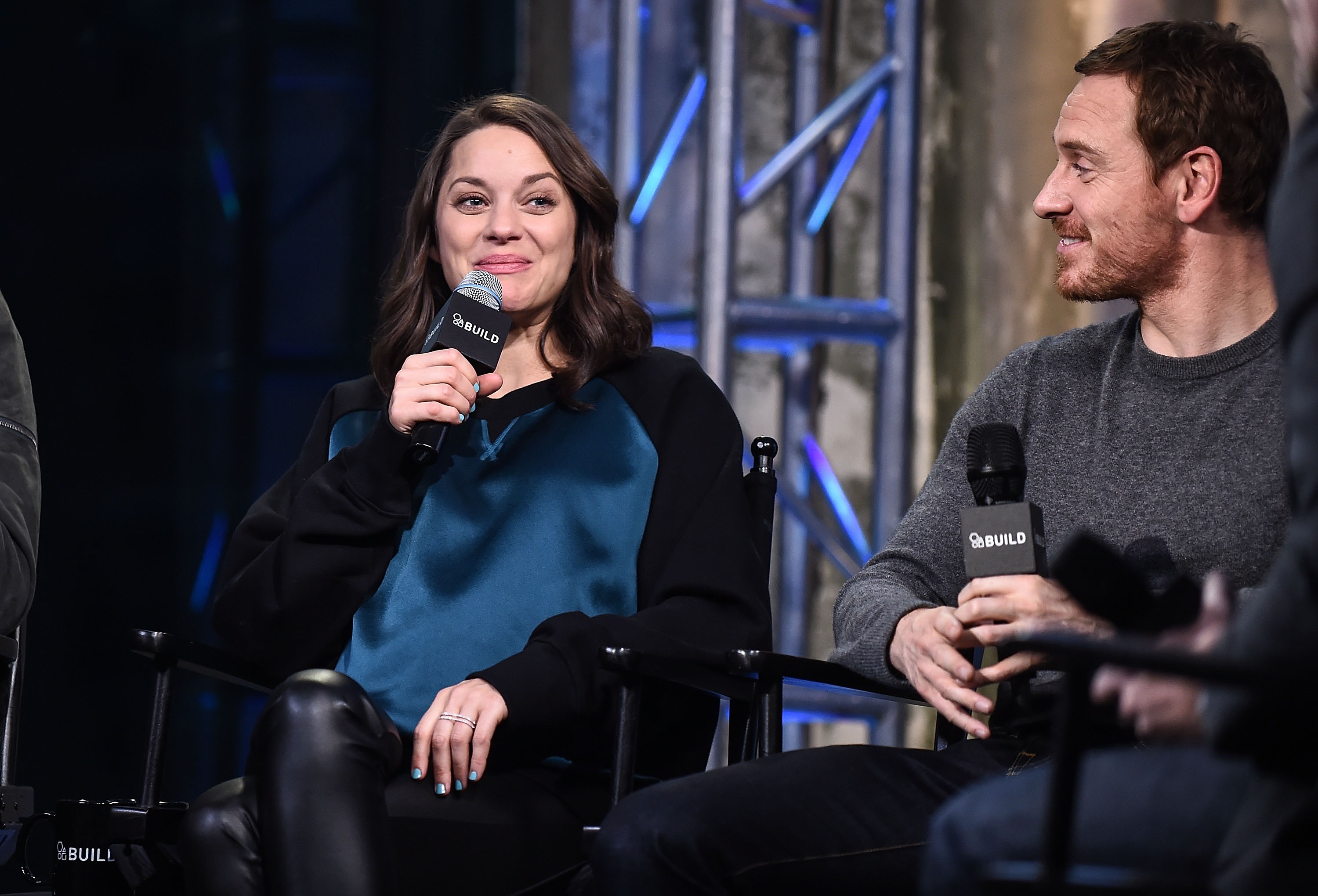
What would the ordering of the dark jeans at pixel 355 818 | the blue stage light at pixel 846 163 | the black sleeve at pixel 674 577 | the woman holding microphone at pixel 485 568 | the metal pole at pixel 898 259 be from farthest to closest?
the blue stage light at pixel 846 163 < the metal pole at pixel 898 259 < the black sleeve at pixel 674 577 < the woman holding microphone at pixel 485 568 < the dark jeans at pixel 355 818

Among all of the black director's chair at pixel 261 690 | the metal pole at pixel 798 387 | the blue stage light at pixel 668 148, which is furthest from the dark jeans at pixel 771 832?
the blue stage light at pixel 668 148

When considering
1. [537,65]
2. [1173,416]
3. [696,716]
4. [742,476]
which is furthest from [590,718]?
[537,65]

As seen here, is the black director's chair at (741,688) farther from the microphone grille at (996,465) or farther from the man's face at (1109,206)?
the man's face at (1109,206)

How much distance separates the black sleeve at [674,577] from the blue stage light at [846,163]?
170 centimetres

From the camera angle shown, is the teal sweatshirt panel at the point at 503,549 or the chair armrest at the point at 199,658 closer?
the chair armrest at the point at 199,658

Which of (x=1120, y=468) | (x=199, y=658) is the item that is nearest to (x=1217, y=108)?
(x=1120, y=468)

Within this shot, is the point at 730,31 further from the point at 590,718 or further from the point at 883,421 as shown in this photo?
the point at 590,718

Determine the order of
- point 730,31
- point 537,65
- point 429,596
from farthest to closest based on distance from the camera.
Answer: point 537,65
point 730,31
point 429,596

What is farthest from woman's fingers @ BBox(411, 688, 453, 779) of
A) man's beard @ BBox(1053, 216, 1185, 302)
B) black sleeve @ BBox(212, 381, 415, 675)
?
man's beard @ BBox(1053, 216, 1185, 302)

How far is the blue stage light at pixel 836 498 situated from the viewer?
382 centimetres

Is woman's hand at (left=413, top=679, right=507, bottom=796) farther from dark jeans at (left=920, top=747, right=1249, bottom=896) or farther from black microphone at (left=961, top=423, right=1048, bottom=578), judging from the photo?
dark jeans at (left=920, top=747, right=1249, bottom=896)

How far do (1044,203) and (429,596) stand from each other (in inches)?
41.7

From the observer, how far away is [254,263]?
3.91 meters

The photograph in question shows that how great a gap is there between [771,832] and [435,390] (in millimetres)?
728
